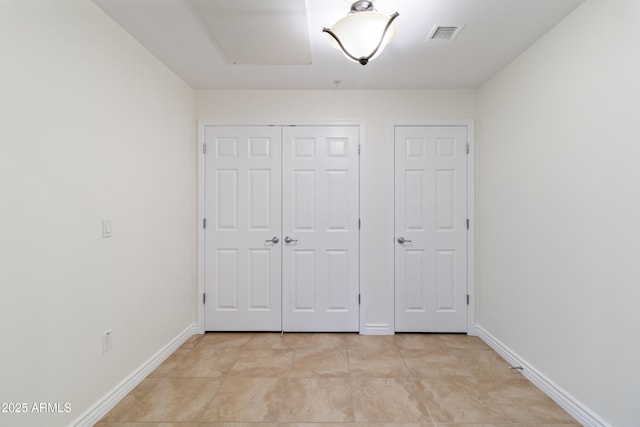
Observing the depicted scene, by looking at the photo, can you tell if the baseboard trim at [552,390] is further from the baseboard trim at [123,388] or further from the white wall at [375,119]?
the baseboard trim at [123,388]

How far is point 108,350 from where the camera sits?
6.03 ft

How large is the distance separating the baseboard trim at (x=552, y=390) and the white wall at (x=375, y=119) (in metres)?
0.98

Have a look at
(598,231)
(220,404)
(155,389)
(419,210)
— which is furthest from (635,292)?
(155,389)

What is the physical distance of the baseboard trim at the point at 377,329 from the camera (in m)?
2.94

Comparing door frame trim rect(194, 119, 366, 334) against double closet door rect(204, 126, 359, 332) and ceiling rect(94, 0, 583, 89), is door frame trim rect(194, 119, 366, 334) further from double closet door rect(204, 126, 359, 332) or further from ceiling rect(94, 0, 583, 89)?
ceiling rect(94, 0, 583, 89)

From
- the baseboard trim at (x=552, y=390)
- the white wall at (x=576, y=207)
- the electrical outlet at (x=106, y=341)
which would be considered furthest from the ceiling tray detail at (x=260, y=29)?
the baseboard trim at (x=552, y=390)

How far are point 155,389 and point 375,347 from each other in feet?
5.84

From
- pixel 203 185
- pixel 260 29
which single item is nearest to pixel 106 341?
pixel 203 185

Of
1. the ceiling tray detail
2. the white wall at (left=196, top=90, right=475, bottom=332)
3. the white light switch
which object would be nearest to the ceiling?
the ceiling tray detail

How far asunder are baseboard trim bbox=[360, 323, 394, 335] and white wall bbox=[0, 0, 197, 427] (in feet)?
6.06

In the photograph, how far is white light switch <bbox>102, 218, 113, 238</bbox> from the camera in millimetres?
1795

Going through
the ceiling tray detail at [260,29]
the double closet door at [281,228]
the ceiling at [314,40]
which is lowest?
the double closet door at [281,228]

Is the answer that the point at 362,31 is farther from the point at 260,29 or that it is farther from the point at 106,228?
the point at 106,228

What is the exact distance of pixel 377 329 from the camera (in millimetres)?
2941
